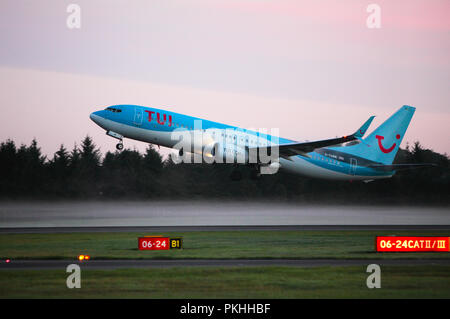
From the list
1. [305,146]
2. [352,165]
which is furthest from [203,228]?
[352,165]

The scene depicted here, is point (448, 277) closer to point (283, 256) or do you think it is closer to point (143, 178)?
point (283, 256)

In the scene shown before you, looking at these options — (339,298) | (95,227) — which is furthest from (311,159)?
(339,298)

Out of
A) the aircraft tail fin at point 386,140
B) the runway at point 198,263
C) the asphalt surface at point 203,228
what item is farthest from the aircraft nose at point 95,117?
the aircraft tail fin at point 386,140

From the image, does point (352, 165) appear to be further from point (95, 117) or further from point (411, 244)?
point (95, 117)

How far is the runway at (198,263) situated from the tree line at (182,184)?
843 inches

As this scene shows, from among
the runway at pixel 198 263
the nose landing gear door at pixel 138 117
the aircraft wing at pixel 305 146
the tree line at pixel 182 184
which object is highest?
the nose landing gear door at pixel 138 117

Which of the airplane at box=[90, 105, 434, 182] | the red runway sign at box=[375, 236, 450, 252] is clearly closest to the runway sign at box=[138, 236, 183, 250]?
the red runway sign at box=[375, 236, 450, 252]

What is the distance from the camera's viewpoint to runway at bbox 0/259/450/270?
23.6 metres

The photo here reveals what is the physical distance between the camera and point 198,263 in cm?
2453

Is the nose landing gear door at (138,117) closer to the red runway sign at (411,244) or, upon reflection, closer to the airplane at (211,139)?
the airplane at (211,139)

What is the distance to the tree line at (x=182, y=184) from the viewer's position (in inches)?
1857

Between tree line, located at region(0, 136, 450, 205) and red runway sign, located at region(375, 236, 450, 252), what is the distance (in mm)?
18762
